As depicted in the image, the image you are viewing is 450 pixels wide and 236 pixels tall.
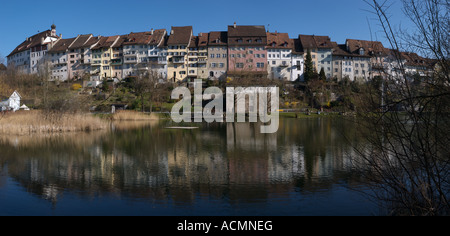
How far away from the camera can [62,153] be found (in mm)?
20844

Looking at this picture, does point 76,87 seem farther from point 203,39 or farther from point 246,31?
point 246,31

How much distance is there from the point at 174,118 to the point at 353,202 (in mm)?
44351

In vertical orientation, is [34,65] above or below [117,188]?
above

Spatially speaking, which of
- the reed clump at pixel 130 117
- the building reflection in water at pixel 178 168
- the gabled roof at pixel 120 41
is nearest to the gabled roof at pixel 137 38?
the gabled roof at pixel 120 41

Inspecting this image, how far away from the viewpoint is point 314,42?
3506 inches

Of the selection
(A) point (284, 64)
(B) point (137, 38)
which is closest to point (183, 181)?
(A) point (284, 64)

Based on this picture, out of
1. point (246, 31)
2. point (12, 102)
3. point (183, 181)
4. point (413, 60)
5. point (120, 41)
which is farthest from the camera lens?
point (120, 41)

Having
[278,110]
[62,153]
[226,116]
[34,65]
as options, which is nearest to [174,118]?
[226,116]

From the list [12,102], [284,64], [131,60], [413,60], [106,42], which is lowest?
[413,60]

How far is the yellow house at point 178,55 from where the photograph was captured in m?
87.6

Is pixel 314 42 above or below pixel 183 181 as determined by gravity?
above

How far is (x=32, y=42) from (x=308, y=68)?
8655cm

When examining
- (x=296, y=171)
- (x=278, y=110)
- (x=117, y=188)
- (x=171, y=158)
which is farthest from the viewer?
(x=278, y=110)

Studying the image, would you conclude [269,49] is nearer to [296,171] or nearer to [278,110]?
[278,110]
